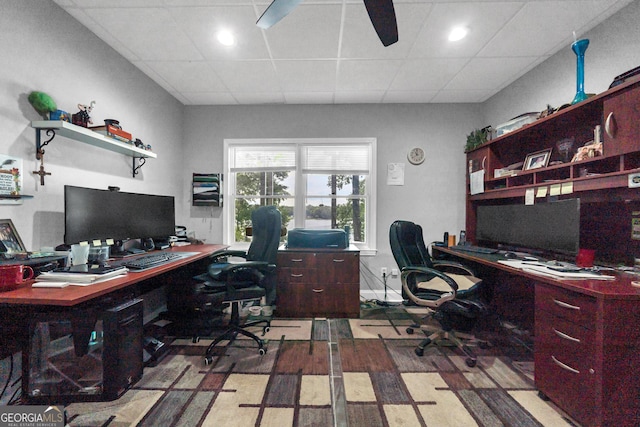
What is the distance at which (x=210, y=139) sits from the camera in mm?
3609

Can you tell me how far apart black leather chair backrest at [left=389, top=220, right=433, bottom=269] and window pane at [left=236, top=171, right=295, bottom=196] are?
5.75 feet

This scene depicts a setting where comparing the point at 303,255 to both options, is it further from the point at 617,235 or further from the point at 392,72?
the point at 617,235

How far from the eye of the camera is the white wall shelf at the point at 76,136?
1.70m

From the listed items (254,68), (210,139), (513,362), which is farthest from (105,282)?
(513,362)

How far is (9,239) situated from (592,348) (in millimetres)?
3258

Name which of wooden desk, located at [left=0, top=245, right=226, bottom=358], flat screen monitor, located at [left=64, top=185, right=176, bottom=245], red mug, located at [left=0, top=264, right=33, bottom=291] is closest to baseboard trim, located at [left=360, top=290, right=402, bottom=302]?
flat screen monitor, located at [left=64, top=185, right=176, bottom=245]

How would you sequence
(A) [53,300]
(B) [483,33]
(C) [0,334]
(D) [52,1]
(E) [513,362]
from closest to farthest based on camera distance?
(A) [53,300] < (C) [0,334] < (D) [52,1] < (E) [513,362] < (B) [483,33]

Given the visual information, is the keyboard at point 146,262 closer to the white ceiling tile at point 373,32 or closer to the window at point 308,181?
the window at point 308,181

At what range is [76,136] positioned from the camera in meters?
1.98

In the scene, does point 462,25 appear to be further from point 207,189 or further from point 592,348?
point 207,189

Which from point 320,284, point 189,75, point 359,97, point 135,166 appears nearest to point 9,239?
point 135,166

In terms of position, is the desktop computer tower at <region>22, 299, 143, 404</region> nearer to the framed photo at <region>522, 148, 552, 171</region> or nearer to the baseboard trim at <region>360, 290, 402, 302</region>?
the baseboard trim at <region>360, 290, 402, 302</region>

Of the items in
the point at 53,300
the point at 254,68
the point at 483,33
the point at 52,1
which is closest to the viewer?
the point at 53,300

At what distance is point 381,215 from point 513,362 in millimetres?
2026
